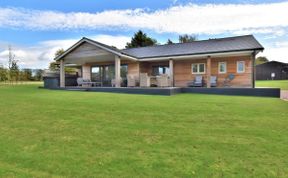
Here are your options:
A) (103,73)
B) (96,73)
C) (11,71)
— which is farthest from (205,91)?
(11,71)

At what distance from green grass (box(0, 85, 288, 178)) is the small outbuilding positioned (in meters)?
44.8

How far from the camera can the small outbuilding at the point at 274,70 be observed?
45094 millimetres

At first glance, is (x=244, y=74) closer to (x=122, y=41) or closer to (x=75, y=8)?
(x=75, y=8)

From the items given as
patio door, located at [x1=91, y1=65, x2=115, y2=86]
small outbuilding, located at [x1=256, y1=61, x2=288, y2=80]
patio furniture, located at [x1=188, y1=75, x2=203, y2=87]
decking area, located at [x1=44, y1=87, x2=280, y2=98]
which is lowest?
decking area, located at [x1=44, y1=87, x2=280, y2=98]

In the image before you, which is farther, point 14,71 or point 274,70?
point 274,70

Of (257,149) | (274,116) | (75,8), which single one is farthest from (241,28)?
(257,149)

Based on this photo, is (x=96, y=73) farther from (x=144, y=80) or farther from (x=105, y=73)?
(x=144, y=80)

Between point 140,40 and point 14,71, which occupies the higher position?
point 140,40

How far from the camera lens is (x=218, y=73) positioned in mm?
15984

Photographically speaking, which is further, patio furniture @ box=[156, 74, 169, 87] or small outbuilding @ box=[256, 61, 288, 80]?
small outbuilding @ box=[256, 61, 288, 80]

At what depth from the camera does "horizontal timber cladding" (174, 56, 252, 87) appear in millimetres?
15016

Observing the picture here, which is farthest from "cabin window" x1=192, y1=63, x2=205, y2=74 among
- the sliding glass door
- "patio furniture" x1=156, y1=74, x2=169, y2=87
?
the sliding glass door

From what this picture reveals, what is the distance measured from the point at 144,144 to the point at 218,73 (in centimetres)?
1354

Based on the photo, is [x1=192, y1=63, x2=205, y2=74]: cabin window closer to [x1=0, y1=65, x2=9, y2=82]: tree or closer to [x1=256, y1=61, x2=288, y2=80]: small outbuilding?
[x1=0, y1=65, x2=9, y2=82]: tree
